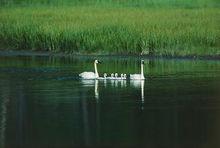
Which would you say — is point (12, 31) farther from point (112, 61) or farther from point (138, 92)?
point (138, 92)

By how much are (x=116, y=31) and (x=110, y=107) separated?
1806cm

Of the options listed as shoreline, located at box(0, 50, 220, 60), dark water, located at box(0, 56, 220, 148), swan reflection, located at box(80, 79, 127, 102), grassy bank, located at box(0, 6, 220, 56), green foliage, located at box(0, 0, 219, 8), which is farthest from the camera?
green foliage, located at box(0, 0, 219, 8)

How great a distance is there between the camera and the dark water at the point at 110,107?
720 inches

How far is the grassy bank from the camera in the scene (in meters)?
38.1

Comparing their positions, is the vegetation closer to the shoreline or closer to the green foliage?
the shoreline

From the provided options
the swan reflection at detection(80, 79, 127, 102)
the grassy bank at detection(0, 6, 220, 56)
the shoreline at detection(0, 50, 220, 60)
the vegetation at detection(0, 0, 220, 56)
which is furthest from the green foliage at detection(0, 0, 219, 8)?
the swan reflection at detection(80, 79, 127, 102)

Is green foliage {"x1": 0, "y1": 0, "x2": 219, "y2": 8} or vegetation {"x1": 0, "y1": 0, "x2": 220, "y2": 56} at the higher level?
vegetation {"x1": 0, "y1": 0, "x2": 220, "y2": 56}

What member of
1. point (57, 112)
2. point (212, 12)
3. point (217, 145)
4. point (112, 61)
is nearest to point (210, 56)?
point (112, 61)

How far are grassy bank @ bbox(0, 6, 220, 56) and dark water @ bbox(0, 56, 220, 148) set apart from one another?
3.69m

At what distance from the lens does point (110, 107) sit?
2252 centimetres

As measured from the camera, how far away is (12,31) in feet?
143

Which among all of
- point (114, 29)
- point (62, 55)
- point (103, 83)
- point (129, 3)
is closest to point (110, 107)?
point (103, 83)

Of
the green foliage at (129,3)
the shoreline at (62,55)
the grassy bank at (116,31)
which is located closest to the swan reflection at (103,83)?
the shoreline at (62,55)

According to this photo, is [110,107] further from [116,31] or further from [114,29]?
[114,29]
